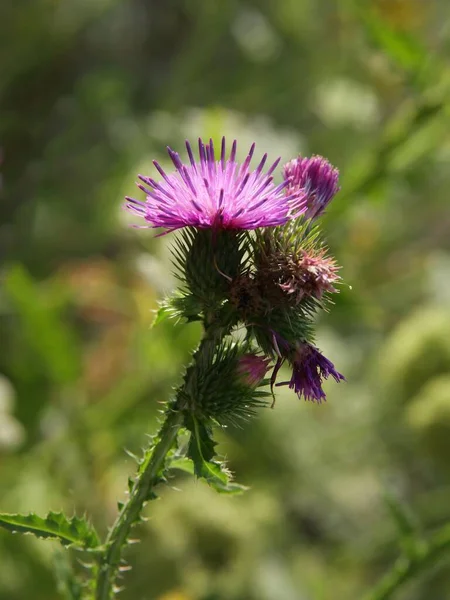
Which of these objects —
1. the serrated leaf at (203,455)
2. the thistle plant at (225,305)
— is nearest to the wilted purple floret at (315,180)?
the thistle plant at (225,305)

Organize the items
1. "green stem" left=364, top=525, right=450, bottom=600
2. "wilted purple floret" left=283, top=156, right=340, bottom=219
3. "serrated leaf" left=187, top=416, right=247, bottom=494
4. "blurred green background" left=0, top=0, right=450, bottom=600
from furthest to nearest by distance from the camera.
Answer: "blurred green background" left=0, top=0, right=450, bottom=600
"green stem" left=364, top=525, right=450, bottom=600
"wilted purple floret" left=283, top=156, right=340, bottom=219
"serrated leaf" left=187, top=416, right=247, bottom=494

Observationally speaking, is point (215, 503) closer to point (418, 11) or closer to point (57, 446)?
point (57, 446)

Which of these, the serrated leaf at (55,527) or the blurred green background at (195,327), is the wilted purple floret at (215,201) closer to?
the serrated leaf at (55,527)

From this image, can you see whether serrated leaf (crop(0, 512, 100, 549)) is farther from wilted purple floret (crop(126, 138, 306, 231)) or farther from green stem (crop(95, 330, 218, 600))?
wilted purple floret (crop(126, 138, 306, 231))

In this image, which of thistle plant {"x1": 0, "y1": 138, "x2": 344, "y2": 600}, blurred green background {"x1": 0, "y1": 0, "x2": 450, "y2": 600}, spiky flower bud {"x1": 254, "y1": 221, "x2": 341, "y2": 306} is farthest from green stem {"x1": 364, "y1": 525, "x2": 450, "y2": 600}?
spiky flower bud {"x1": 254, "y1": 221, "x2": 341, "y2": 306}

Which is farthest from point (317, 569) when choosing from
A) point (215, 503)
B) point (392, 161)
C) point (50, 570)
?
point (392, 161)

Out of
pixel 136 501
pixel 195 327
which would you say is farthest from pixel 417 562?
pixel 195 327

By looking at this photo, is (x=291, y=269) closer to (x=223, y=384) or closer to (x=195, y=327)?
(x=223, y=384)
